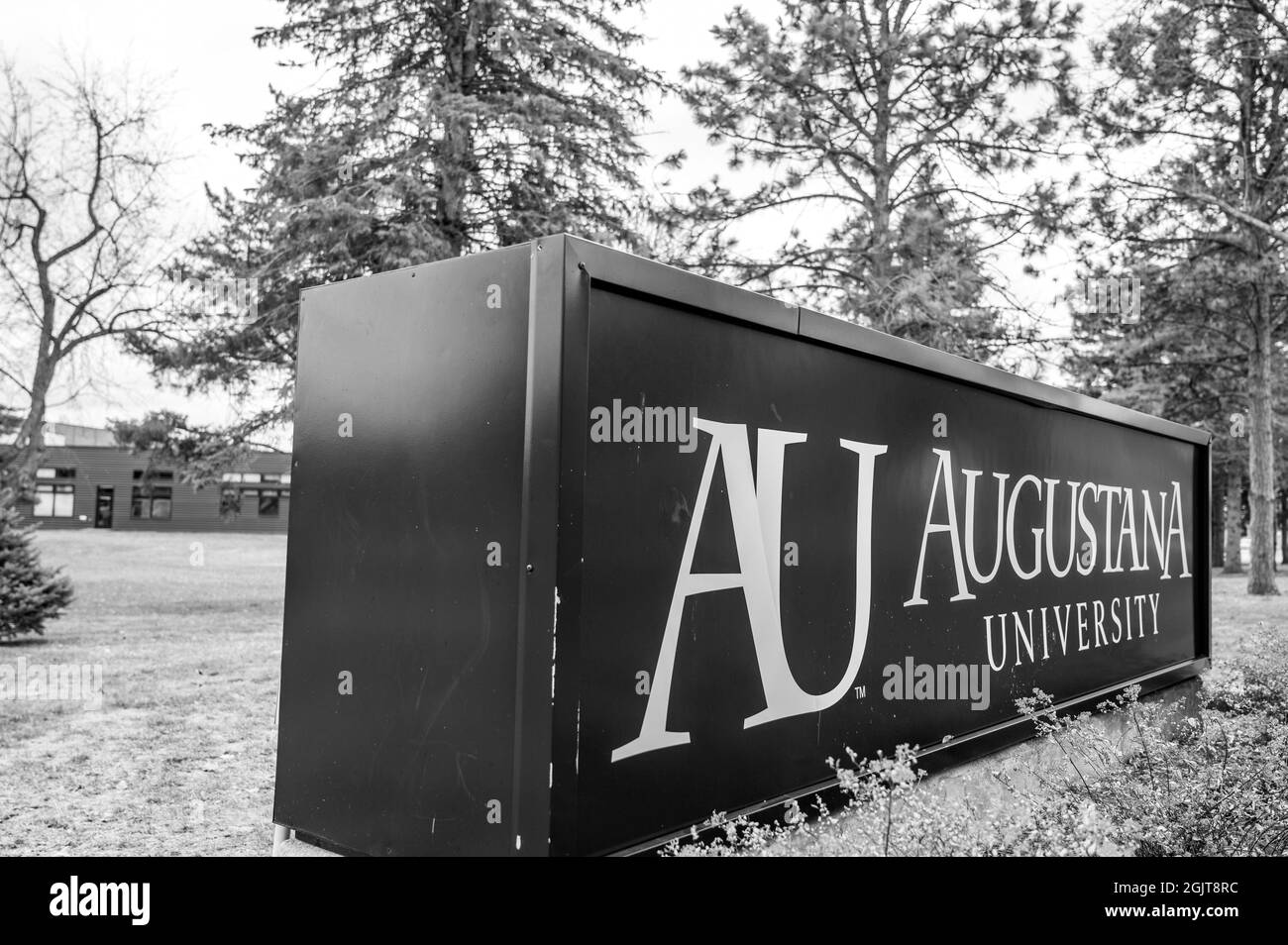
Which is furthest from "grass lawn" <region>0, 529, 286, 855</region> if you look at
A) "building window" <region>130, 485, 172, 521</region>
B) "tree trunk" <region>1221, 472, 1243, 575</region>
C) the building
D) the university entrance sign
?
"building window" <region>130, 485, 172, 521</region>

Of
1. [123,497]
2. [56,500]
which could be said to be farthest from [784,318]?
[56,500]

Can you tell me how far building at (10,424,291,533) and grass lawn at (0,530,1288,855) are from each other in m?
46.1

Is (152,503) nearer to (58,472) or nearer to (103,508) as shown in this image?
(103,508)

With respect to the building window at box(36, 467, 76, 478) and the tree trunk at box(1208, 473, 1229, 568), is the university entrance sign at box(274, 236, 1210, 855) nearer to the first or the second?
the tree trunk at box(1208, 473, 1229, 568)

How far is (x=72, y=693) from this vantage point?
26.9 feet

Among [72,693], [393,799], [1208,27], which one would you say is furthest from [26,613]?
[1208,27]

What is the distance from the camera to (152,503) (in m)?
60.1

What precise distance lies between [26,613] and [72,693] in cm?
441

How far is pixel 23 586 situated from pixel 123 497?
53.9 metres

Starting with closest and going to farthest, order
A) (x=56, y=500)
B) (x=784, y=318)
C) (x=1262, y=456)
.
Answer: (x=784, y=318)
(x=1262, y=456)
(x=56, y=500)

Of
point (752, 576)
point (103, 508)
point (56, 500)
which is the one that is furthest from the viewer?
point (103, 508)

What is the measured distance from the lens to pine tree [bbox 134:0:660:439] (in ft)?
47.6

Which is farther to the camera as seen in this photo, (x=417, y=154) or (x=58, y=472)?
(x=58, y=472)
